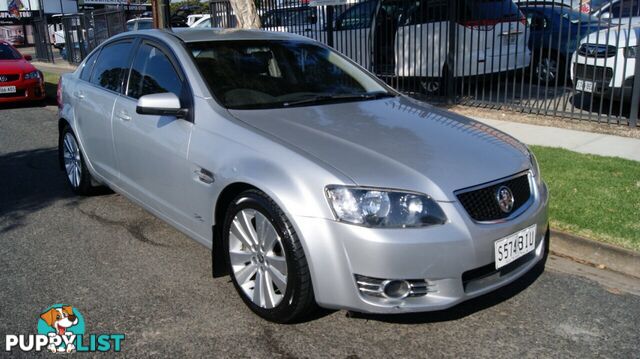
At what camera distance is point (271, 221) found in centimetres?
309

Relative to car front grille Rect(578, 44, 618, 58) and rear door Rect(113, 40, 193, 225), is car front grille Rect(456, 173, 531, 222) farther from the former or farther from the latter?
car front grille Rect(578, 44, 618, 58)

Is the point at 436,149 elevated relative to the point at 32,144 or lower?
elevated

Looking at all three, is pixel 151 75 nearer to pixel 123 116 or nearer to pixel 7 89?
pixel 123 116

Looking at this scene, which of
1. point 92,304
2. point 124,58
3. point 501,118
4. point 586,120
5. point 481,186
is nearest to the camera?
point 481,186

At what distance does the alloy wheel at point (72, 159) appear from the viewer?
568cm

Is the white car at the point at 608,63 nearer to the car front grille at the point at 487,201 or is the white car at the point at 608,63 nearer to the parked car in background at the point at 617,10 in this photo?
the parked car in background at the point at 617,10

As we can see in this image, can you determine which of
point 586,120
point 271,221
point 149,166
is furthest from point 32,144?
point 586,120

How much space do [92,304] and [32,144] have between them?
230 inches

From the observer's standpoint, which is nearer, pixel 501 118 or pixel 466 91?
pixel 501 118

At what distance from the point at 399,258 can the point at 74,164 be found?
4.13m

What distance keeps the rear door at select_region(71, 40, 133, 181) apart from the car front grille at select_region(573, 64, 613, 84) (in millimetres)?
5875

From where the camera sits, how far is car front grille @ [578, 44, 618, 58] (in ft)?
25.3

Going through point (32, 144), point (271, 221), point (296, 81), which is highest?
point (296, 81)

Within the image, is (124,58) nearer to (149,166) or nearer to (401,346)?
(149,166)
